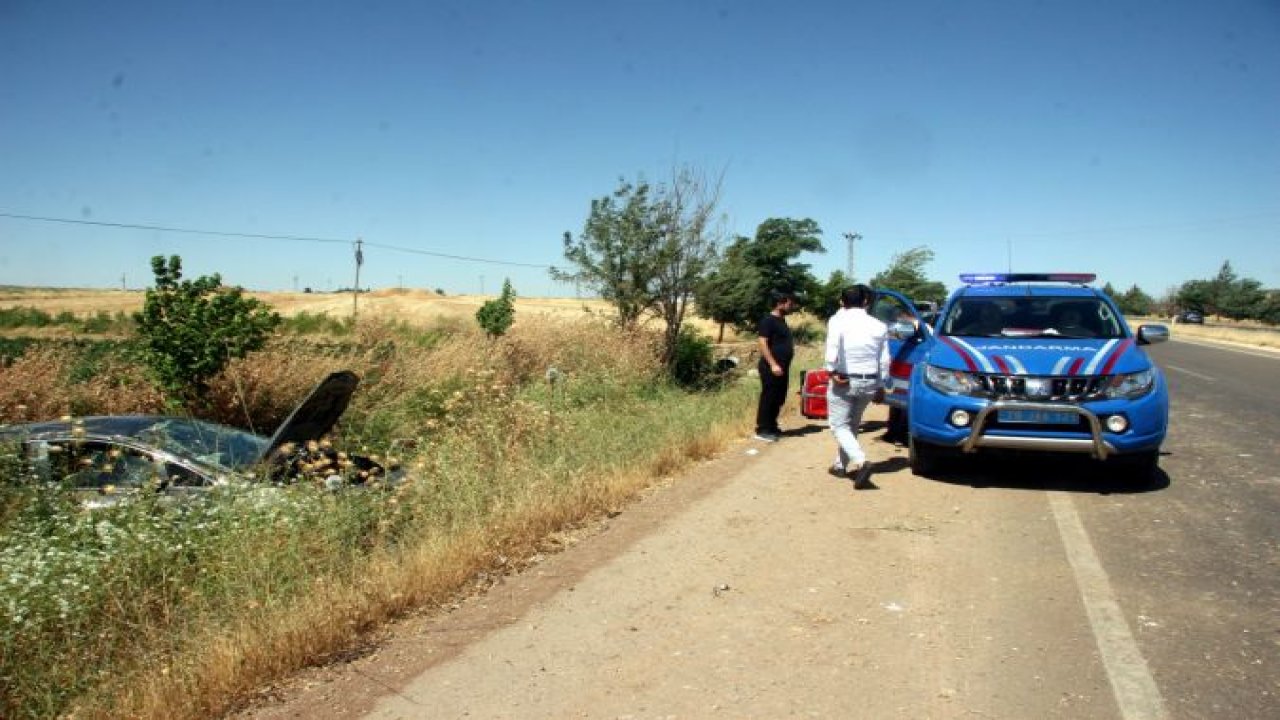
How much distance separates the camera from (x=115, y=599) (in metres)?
4.13

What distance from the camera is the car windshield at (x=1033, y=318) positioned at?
25.2 ft

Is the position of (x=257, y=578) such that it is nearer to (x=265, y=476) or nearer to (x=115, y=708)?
(x=115, y=708)

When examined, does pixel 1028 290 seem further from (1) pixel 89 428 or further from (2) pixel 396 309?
(2) pixel 396 309

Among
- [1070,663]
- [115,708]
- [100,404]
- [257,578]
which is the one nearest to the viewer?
[115,708]

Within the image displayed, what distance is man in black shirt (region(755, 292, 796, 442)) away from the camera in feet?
30.8

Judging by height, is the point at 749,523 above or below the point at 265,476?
below

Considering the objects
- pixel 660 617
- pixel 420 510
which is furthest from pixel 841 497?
pixel 420 510

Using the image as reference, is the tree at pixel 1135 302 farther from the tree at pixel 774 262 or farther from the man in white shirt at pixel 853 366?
the man in white shirt at pixel 853 366

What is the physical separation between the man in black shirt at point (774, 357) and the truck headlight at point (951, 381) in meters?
2.28

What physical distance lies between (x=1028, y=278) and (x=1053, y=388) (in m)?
2.71

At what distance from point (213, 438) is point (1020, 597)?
6418mm

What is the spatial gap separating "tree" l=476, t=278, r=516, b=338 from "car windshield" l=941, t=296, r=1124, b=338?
17963 millimetres

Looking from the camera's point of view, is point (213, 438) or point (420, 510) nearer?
point (420, 510)

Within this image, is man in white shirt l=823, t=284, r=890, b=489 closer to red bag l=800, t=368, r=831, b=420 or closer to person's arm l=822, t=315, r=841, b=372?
person's arm l=822, t=315, r=841, b=372
